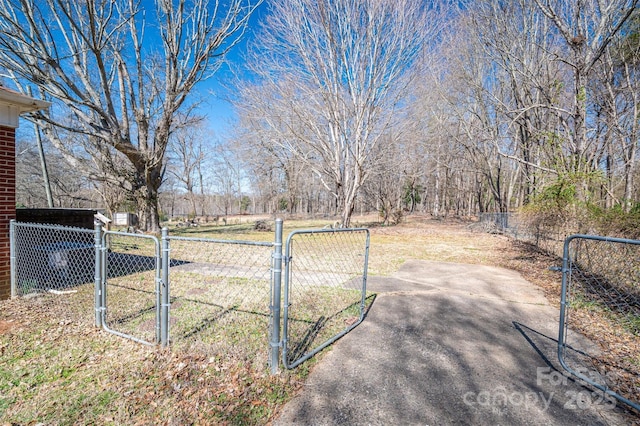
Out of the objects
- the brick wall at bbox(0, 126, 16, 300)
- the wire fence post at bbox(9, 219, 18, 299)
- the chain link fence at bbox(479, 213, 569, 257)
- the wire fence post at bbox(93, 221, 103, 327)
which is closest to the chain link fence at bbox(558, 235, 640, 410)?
the chain link fence at bbox(479, 213, 569, 257)

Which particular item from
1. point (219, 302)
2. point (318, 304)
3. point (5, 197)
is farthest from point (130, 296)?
point (318, 304)

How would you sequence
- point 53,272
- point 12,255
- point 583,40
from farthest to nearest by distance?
point 583,40 < point 53,272 < point 12,255

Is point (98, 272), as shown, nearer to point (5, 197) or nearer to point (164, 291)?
point (164, 291)

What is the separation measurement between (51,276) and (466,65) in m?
17.3

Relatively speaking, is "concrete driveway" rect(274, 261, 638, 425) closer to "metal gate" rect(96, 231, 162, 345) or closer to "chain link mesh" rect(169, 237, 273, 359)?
"chain link mesh" rect(169, 237, 273, 359)

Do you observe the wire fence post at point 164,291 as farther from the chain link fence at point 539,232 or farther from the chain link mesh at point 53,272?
the chain link fence at point 539,232

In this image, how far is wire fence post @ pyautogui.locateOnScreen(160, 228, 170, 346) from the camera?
9.51 ft

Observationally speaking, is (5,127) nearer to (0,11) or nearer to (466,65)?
(0,11)

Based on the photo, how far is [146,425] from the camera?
210 centimetres

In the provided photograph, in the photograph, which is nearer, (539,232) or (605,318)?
(605,318)

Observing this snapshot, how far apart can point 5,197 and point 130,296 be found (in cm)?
245

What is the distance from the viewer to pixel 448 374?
2.76 m

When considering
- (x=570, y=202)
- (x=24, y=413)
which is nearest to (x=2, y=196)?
(x=24, y=413)

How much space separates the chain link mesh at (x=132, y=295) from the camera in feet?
11.3
